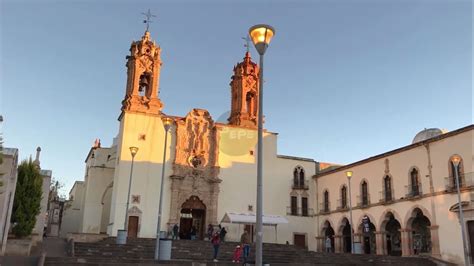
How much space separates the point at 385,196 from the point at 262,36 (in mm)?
25342

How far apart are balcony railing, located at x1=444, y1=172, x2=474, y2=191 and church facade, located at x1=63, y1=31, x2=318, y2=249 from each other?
14463 mm

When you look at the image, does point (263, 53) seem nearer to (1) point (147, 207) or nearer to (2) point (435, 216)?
(2) point (435, 216)

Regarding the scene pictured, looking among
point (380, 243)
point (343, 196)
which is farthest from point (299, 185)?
point (380, 243)

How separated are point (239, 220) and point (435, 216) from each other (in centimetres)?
1354

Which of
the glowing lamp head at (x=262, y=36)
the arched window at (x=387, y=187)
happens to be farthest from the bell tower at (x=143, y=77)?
the glowing lamp head at (x=262, y=36)

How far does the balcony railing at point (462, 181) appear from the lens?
2514 centimetres

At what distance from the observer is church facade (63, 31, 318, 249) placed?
33312 mm

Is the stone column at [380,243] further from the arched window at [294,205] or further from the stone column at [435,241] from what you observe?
the arched window at [294,205]

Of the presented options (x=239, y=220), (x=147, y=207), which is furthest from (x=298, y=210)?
(x=147, y=207)

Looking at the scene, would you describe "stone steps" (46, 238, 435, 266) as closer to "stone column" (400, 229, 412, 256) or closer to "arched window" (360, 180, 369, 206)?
"stone column" (400, 229, 412, 256)

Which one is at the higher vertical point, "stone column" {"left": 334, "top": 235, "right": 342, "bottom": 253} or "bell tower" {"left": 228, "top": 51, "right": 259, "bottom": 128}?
"bell tower" {"left": 228, "top": 51, "right": 259, "bottom": 128}

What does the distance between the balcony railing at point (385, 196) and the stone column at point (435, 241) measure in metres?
4.23

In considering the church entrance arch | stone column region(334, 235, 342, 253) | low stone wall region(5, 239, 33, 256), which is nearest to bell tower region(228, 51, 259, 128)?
the church entrance arch

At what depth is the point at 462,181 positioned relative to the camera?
2577 centimetres
